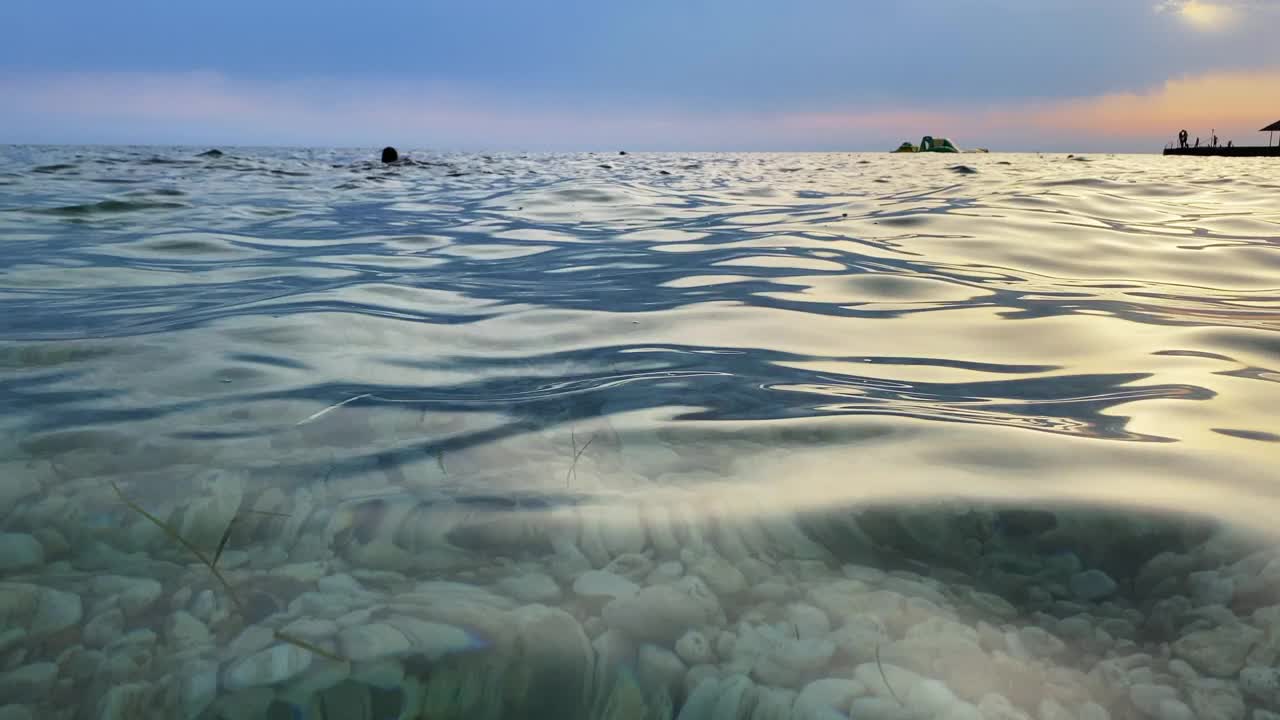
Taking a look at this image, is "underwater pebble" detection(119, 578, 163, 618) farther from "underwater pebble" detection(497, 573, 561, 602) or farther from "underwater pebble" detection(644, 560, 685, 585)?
"underwater pebble" detection(644, 560, 685, 585)

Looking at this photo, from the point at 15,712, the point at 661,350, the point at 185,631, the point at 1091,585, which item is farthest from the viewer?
the point at 661,350

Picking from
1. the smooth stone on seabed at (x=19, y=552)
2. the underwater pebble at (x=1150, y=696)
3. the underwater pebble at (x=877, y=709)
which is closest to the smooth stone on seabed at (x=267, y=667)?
the smooth stone on seabed at (x=19, y=552)

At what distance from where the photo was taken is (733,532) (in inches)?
40.9

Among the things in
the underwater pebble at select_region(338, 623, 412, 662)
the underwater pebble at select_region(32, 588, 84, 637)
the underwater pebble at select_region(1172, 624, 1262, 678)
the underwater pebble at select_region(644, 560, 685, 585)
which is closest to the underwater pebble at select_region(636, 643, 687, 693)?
the underwater pebble at select_region(644, 560, 685, 585)

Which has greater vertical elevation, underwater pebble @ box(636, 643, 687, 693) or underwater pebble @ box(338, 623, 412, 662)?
underwater pebble @ box(338, 623, 412, 662)

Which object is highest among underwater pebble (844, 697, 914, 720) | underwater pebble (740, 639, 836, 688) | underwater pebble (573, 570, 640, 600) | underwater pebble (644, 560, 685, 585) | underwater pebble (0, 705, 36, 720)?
underwater pebble (644, 560, 685, 585)

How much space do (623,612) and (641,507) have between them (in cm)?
26

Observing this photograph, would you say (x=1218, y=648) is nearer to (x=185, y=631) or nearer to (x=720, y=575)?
(x=720, y=575)

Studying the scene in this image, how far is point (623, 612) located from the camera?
2.84 feet

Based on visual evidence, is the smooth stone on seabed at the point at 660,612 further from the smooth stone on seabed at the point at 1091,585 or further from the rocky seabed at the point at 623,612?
the smooth stone on seabed at the point at 1091,585

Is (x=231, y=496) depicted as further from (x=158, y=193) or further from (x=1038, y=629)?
(x=158, y=193)

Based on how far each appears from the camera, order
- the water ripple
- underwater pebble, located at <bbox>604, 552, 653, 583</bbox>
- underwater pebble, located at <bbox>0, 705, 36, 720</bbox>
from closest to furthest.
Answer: underwater pebble, located at <bbox>0, 705, 36, 720</bbox> < underwater pebble, located at <bbox>604, 552, 653, 583</bbox> < the water ripple

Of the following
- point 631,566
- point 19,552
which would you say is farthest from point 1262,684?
point 19,552

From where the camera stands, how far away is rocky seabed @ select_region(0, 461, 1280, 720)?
738 mm
